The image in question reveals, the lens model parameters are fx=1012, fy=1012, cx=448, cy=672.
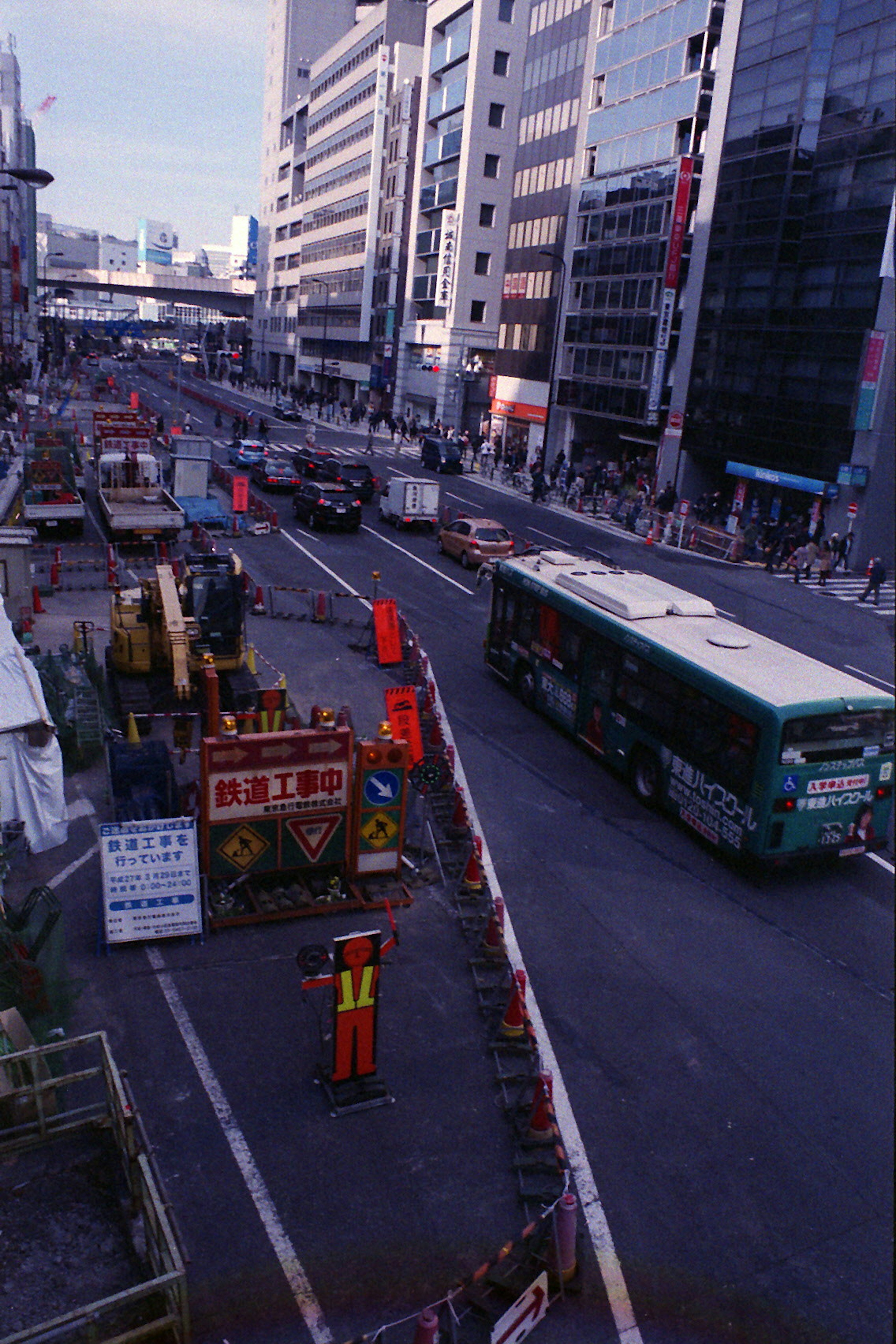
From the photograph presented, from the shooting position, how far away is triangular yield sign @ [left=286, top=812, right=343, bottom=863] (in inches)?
476

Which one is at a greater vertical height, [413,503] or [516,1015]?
[413,503]

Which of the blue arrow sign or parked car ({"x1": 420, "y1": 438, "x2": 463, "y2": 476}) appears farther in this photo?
parked car ({"x1": 420, "y1": 438, "x2": 463, "y2": 476})

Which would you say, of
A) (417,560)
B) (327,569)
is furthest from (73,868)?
(417,560)

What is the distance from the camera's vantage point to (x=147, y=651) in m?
19.6

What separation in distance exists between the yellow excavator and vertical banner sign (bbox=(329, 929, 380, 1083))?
10.1 metres

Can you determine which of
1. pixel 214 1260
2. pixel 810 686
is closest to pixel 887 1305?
pixel 214 1260

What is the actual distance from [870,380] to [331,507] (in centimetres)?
2066

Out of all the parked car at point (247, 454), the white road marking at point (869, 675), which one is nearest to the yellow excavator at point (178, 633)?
the white road marking at point (869, 675)

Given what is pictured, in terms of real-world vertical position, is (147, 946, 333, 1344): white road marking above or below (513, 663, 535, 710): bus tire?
below

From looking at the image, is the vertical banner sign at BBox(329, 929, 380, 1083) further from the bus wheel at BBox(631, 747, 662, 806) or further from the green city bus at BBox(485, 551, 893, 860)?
the bus wheel at BBox(631, 747, 662, 806)

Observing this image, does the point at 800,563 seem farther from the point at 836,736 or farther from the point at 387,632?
the point at 836,736

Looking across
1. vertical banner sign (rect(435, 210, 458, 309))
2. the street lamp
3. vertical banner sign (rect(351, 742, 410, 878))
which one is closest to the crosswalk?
the street lamp

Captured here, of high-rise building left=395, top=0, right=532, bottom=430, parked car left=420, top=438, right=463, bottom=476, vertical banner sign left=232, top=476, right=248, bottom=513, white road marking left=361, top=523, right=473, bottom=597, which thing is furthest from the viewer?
high-rise building left=395, top=0, right=532, bottom=430

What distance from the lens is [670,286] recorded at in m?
49.3
